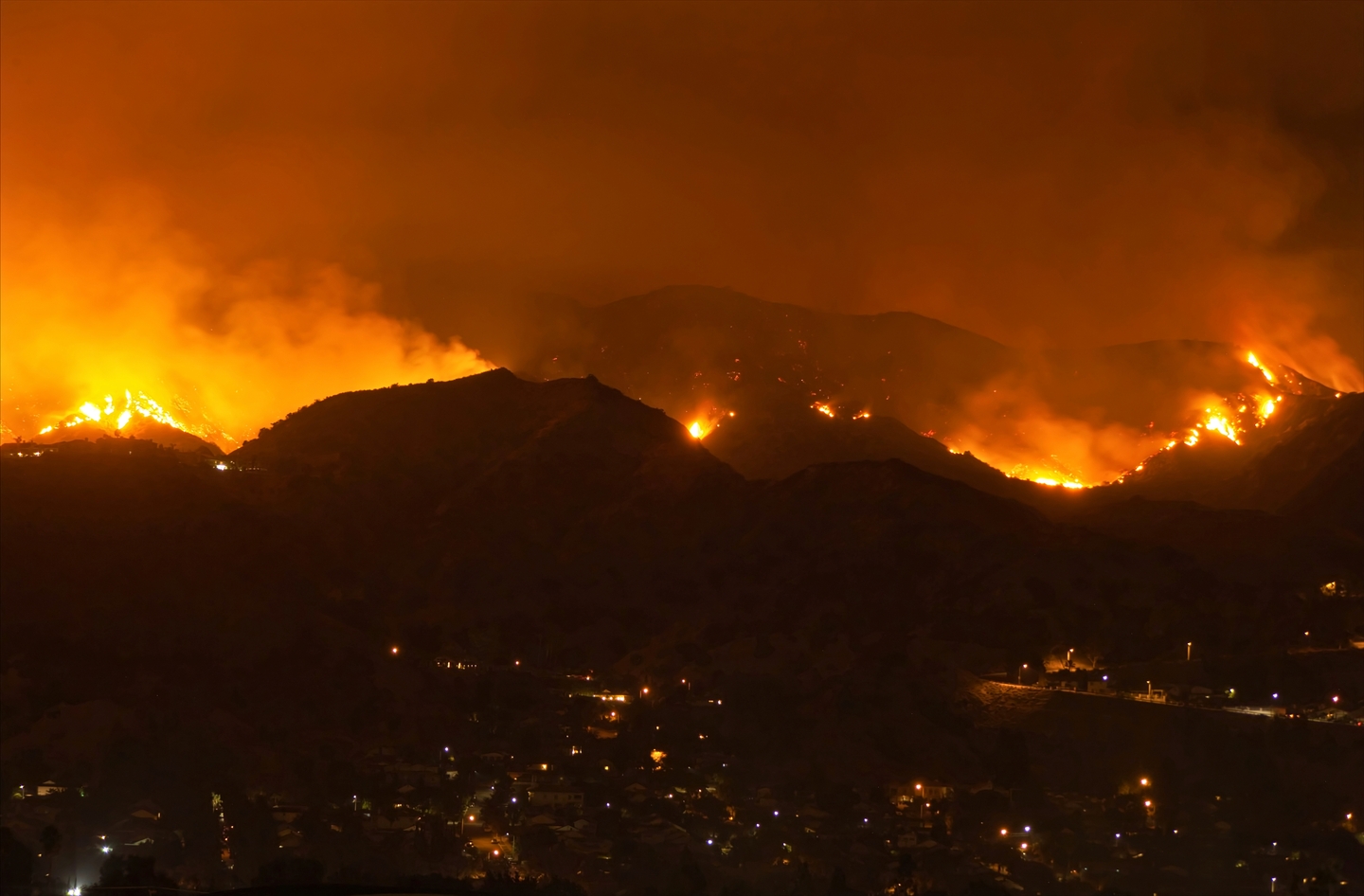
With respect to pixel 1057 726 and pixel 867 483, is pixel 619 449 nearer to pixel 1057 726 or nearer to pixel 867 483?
pixel 867 483

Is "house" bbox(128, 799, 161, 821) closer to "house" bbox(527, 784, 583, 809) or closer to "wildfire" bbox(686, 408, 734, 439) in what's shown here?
"house" bbox(527, 784, 583, 809)

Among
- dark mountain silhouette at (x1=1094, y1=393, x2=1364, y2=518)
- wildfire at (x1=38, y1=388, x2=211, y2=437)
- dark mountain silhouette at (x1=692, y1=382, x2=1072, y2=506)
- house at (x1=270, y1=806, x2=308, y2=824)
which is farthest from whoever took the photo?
dark mountain silhouette at (x1=692, y1=382, x2=1072, y2=506)

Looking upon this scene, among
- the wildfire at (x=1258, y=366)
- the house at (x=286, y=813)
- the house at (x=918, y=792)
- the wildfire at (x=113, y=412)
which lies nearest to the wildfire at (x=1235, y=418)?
the wildfire at (x=1258, y=366)

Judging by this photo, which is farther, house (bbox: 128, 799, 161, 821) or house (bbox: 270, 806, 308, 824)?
house (bbox: 270, 806, 308, 824)

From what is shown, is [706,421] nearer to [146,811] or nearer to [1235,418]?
[1235,418]

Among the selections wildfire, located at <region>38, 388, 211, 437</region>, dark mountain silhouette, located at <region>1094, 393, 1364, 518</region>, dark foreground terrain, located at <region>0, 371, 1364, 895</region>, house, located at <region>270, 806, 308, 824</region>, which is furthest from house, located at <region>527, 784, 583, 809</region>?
dark mountain silhouette, located at <region>1094, 393, 1364, 518</region>

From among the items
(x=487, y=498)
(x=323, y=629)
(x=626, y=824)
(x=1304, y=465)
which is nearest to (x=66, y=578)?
(x=323, y=629)

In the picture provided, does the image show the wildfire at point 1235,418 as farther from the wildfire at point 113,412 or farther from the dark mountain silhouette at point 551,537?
the wildfire at point 113,412
